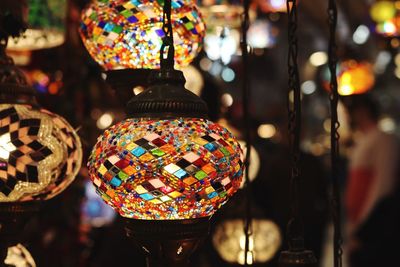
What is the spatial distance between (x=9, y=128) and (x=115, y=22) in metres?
0.40

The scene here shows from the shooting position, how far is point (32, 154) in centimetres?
179

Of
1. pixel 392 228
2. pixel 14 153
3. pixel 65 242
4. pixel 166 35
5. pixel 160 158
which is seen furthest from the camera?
pixel 392 228

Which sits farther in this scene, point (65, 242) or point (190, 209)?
point (65, 242)

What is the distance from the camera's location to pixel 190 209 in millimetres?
1487

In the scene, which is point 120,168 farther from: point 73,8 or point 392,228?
point 392,228

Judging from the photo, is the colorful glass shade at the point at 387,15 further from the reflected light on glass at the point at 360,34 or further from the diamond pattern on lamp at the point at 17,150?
the diamond pattern on lamp at the point at 17,150

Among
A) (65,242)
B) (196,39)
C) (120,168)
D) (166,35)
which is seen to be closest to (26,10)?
(196,39)

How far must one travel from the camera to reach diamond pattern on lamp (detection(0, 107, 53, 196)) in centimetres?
175

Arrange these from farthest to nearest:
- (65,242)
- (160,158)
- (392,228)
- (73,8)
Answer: (392,228) → (73,8) → (65,242) → (160,158)

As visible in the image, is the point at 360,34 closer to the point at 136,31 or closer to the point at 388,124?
the point at 388,124

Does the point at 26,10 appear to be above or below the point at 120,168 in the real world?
above

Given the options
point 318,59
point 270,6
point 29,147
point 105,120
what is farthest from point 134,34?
point 318,59

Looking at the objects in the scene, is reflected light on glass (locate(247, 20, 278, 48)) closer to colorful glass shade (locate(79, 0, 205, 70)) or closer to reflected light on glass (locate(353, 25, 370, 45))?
reflected light on glass (locate(353, 25, 370, 45))

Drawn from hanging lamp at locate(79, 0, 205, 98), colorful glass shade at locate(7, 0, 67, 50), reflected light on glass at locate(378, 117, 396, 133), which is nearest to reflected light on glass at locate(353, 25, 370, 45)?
reflected light on glass at locate(378, 117, 396, 133)
